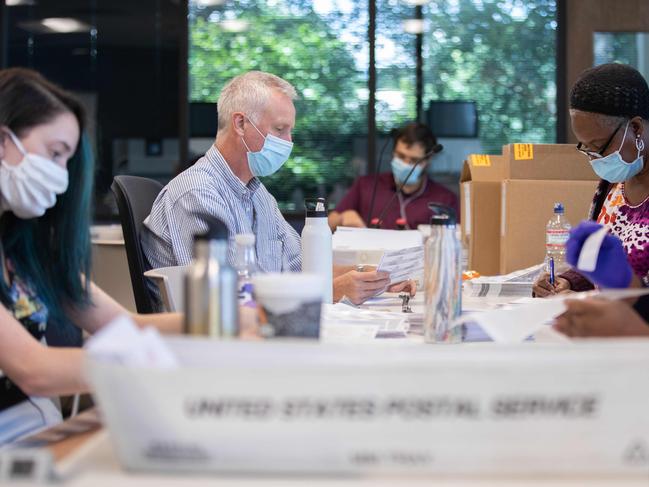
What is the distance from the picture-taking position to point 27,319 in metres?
1.33

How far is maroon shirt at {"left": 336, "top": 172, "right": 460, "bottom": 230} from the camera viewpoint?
14.2ft

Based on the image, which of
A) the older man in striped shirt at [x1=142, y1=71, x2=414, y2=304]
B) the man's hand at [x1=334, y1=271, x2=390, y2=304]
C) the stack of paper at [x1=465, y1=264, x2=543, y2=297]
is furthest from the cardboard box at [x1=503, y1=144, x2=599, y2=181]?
the man's hand at [x1=334, y1=271, x2=390, y2=304]

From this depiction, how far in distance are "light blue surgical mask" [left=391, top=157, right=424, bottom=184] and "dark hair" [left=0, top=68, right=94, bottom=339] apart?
2896 mm

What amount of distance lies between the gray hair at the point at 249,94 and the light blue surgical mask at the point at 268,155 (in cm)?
4

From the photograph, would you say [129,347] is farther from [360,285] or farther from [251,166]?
[251,166]

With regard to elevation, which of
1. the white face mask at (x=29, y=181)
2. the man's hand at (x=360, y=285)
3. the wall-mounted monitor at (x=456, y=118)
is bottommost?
the man's hand at (x=360, y=285)

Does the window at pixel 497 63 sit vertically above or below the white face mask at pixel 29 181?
above

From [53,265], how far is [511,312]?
777 millimetres

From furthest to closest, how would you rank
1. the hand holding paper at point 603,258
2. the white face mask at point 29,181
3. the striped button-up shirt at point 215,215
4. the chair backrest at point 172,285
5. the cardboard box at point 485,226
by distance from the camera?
the cardboard box at point 485,226
the striped button-up shirt at point 215,215
the chair backrest at point 172,285
the white face mask at point 29,181
the hand holding paper at point 603,258

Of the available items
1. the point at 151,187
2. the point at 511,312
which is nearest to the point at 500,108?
the point at 151,187

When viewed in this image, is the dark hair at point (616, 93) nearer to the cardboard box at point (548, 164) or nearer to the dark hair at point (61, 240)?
the cardboard box at point (548, 164)

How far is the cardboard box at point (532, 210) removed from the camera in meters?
2.66

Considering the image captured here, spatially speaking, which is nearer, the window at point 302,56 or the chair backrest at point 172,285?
the chair backrest at point 172,285

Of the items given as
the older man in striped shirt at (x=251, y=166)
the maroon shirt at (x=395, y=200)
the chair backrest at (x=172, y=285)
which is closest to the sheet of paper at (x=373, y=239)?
the older man in striped shirt at (x=251, y=166)
